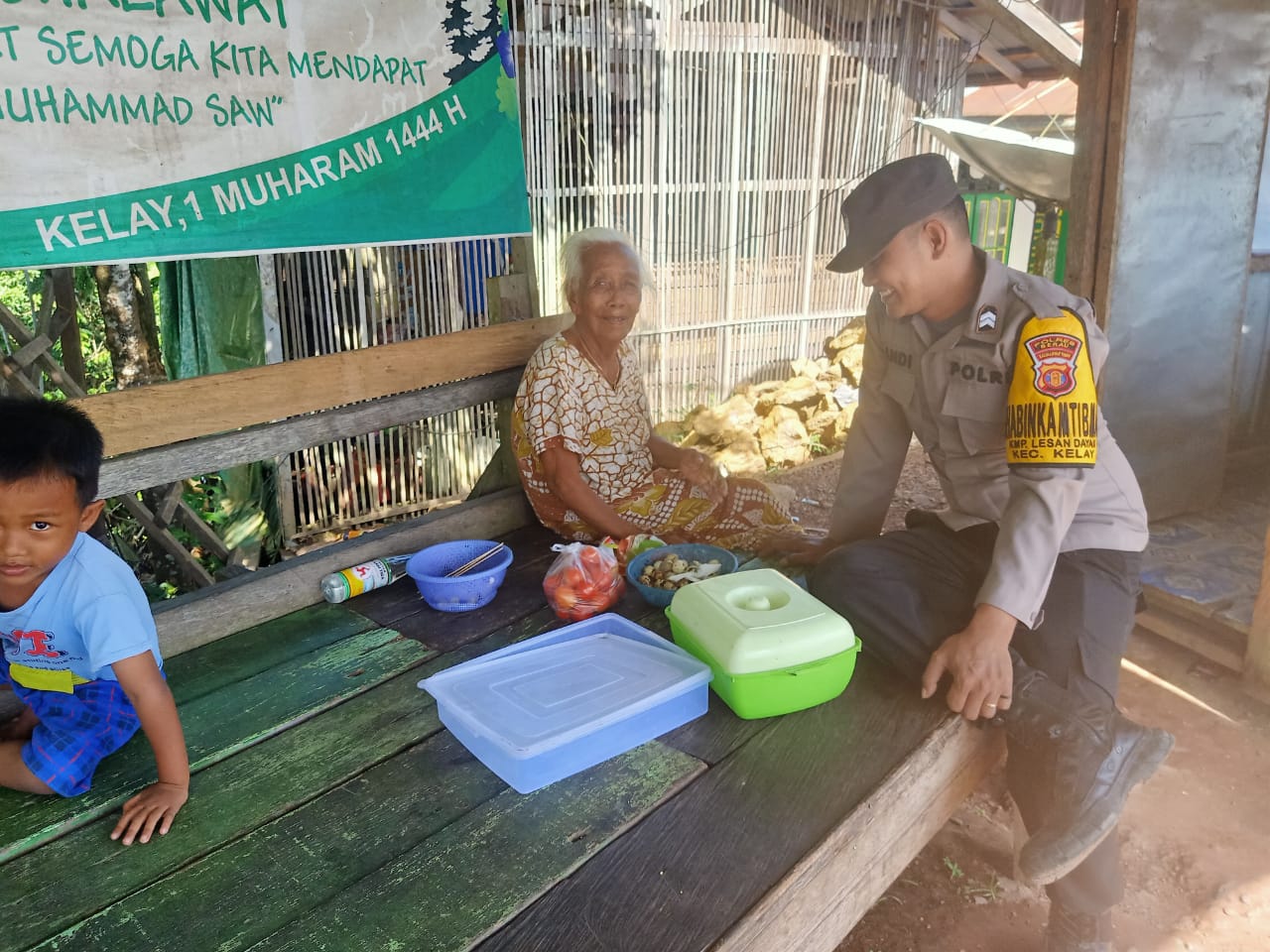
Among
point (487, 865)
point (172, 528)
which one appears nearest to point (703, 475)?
point (487, 865)

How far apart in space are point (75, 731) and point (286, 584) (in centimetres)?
80

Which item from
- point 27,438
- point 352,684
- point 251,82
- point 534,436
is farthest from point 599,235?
point 27,438

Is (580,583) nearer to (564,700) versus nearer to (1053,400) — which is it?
(564,700)

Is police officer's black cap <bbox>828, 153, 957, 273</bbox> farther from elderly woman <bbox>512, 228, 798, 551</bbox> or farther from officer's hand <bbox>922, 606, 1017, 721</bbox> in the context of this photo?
elderly woman <bbox>512, 228, 798, 551</bbox>

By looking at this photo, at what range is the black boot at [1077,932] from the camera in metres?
2.20

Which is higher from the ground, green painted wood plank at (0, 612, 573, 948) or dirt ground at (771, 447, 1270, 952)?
green painted wood plank at (0, 612, 573, 948)

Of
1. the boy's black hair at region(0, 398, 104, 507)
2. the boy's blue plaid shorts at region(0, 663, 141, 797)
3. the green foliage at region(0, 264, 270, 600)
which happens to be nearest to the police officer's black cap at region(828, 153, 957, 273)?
the boy's black hair at region(0, 398, 104, 507)

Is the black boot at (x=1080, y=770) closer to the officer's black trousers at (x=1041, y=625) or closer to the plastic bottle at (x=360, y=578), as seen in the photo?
the officer's black trousers at (x=1041, y=625)

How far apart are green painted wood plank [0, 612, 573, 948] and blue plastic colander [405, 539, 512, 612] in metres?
0.32

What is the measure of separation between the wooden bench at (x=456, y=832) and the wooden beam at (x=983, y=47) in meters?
6.81

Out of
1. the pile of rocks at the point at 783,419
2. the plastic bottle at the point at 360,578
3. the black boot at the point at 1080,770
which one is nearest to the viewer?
the black boot at the point at 1080,770

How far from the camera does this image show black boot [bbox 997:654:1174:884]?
1924mm

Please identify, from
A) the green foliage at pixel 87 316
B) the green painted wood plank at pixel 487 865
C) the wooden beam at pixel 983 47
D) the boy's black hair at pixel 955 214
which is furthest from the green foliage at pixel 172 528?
the wooden beam at pixel 983 47

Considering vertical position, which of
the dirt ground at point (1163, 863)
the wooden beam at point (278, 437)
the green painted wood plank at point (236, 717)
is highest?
the wooden beam at point (278, 437)
